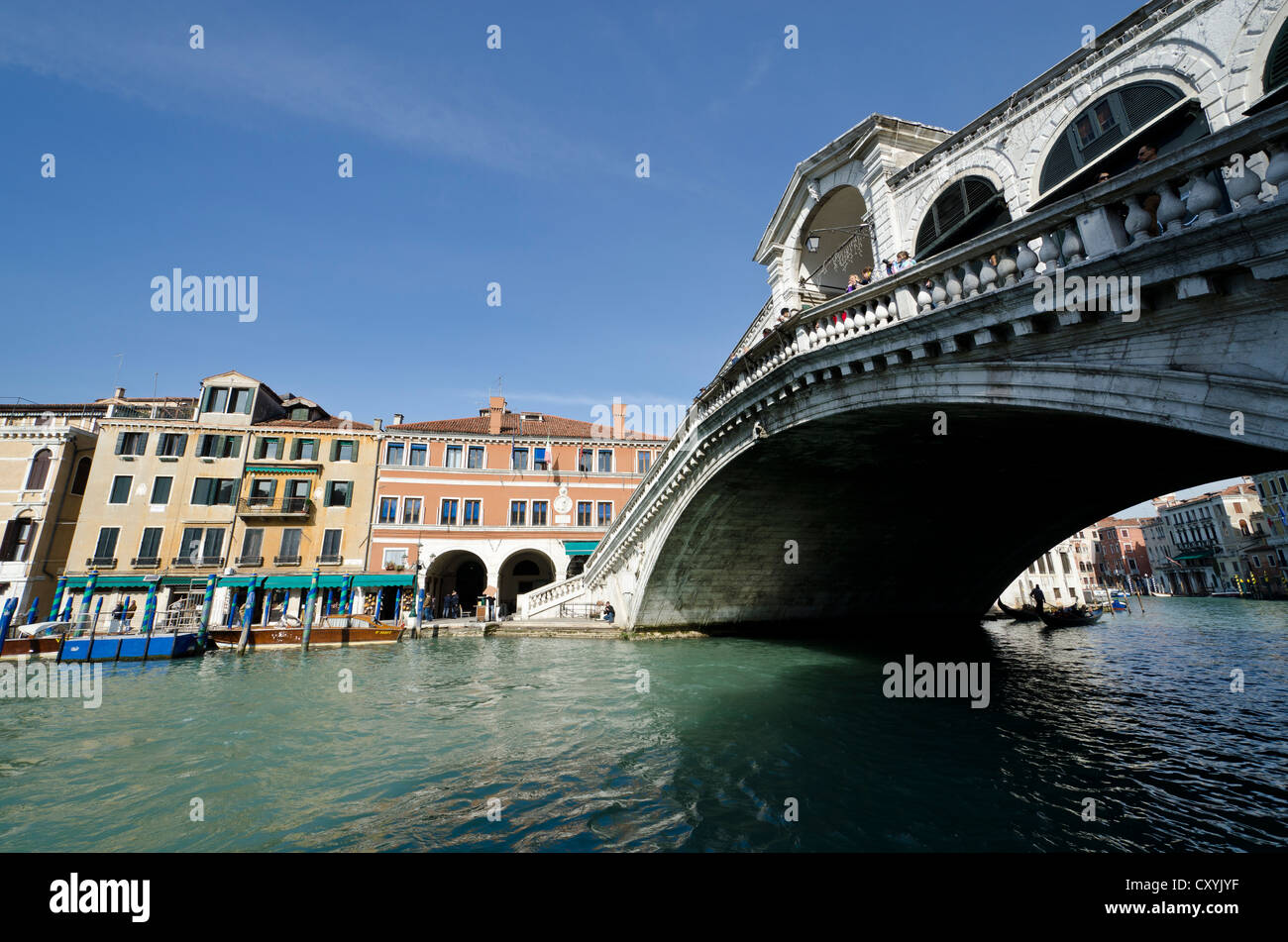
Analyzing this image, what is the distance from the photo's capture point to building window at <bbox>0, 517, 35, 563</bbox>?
23406mm

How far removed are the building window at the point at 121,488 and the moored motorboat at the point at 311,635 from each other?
1010 cm

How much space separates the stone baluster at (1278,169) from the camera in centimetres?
366

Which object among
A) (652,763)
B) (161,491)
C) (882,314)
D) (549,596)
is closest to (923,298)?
(882,314)


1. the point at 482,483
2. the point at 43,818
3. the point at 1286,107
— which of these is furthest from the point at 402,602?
the point at 1286,107

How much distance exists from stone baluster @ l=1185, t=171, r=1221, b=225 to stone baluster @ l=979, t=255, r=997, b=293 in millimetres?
1764

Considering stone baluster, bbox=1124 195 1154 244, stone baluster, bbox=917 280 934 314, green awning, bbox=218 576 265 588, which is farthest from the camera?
green awning, bbox=218 576 265 588

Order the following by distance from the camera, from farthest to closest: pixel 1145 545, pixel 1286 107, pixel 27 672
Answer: pixel 1145 545 → pixel 27 672 → pixel 1286 107

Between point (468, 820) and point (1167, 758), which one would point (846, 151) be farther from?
point (468, 820)

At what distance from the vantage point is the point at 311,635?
20.1m

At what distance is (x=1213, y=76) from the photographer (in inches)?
226

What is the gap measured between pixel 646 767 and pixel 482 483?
23.5 m

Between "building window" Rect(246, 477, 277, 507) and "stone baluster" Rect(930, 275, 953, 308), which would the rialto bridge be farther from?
"building window" Rect(246, 477, 277, 507)

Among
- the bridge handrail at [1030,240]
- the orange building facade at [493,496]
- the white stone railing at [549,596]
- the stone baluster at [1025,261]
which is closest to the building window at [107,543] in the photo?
the orange building facade at [493,496]

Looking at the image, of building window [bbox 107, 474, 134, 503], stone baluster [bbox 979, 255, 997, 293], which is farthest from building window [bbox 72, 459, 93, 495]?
stone baluster [bbox 979, 255, 997, 293]
